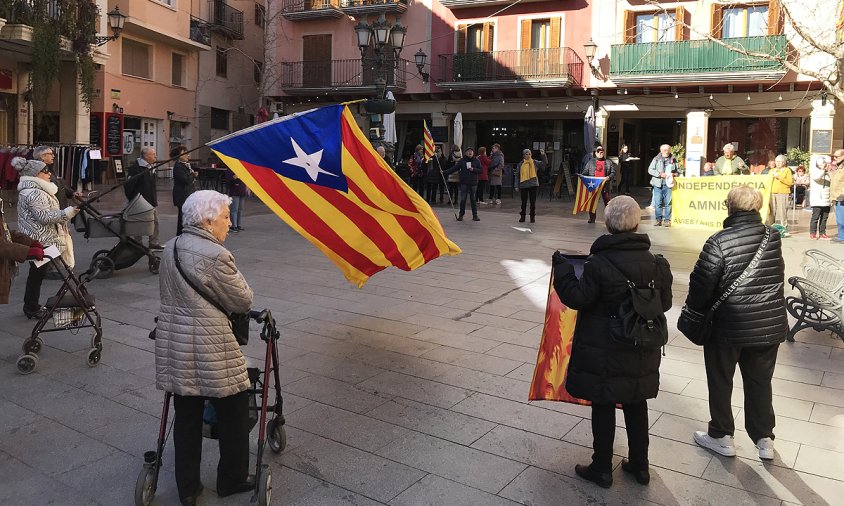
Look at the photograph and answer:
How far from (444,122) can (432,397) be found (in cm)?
2522

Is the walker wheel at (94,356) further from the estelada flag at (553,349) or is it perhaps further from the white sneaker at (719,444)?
the white sneaker at (719,444)

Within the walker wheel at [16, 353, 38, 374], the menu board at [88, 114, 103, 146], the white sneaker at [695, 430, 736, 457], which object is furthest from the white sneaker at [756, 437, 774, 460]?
the menu board at [88, 114, 103, 146]

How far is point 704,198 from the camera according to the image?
42.4ft

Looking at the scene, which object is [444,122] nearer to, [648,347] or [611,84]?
[611,84]

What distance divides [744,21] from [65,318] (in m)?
23.9

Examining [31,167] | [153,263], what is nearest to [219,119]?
[153,263]

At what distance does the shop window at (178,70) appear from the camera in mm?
29125

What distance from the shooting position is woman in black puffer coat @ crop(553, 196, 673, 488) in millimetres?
3607

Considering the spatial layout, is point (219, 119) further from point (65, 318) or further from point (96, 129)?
point (65, 318)

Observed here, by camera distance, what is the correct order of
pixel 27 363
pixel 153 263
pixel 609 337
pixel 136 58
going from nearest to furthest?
1. pixel 609 337
2. pixel 27 363
3. pixel 153 263
4. pixel 136 58

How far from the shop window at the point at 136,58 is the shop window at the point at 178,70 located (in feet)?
5.49

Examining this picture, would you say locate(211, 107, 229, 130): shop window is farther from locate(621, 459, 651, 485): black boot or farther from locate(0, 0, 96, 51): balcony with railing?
locate(621, 459, 651, 485): black boot

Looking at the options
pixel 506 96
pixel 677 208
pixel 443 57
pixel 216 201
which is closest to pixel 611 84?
pixel 506 96

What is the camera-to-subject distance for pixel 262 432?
137 inches
